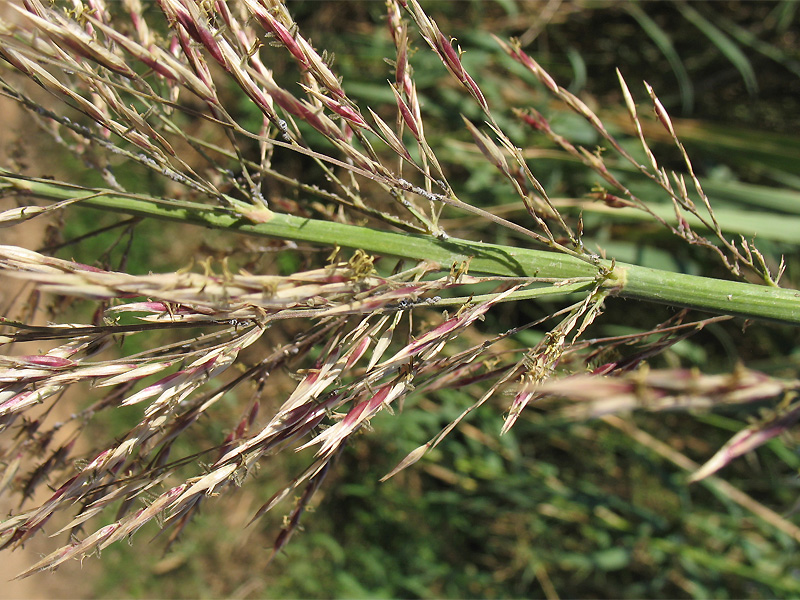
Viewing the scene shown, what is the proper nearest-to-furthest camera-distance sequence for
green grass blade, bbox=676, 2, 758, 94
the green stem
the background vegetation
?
the green stem, green grass blade, bbox=676, 2, 758, 94, the background vegetation

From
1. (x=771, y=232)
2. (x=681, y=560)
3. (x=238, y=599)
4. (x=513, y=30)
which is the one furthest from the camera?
(x=238, y=599)

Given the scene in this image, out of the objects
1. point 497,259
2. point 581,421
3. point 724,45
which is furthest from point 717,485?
point 497,259

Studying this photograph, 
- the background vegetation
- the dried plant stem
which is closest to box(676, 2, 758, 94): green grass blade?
the background vegetation

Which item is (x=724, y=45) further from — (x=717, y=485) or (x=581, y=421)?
(x=717, y=485)

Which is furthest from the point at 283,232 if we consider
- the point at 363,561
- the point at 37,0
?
the point at 363,561

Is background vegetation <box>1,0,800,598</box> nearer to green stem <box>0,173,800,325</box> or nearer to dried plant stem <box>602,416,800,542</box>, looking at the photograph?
dried plant stem <box>602,416,800,542</box>

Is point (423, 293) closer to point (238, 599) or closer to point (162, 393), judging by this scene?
point (162, 393)
